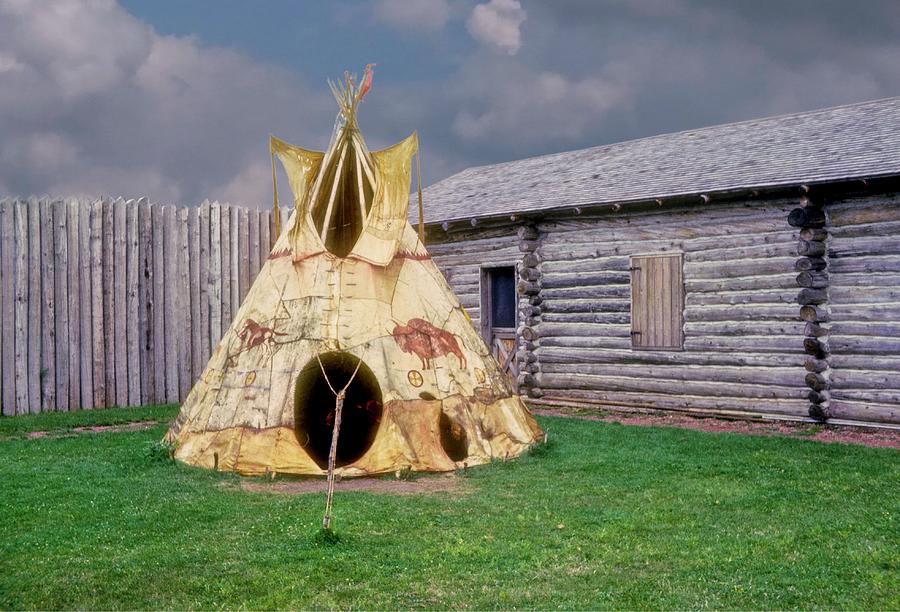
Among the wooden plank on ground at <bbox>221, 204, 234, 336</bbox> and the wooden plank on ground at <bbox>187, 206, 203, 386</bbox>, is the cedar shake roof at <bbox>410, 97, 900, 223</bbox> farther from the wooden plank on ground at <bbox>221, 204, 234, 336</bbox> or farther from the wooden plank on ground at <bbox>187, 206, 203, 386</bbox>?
the wooden plank on ground at <bbox>187, 206, 203, 386</bbox>

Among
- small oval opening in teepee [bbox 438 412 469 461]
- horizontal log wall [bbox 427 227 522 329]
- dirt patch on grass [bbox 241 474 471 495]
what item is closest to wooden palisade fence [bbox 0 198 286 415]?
horizontal log wall [bbox 427 227 522 329]

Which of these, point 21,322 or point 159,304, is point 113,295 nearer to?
point 159,304

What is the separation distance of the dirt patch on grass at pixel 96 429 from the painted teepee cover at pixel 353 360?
279 cm

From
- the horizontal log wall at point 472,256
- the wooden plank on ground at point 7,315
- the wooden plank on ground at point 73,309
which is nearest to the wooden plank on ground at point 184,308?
the wooden plank on ground at point 73,309

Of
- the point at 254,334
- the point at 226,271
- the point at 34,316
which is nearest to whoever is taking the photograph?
the point at 254,334

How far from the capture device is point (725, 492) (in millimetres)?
8203

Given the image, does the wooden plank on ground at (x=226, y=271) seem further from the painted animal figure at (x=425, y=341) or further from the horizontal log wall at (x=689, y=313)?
the painted animal figure at (x=425, y=341)

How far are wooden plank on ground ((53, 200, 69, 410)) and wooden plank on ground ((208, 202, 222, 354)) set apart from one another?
2505 mm

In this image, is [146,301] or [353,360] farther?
[146,301]

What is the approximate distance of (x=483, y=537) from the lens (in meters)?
6.57

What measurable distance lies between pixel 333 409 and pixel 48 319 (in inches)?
258

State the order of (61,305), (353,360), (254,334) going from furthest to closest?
1. (61,305)
2. (254,334)
3. (353,360)

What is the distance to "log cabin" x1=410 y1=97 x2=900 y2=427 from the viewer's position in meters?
12.8

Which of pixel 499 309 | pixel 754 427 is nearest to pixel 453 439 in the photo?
pixel 754 427
